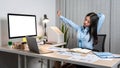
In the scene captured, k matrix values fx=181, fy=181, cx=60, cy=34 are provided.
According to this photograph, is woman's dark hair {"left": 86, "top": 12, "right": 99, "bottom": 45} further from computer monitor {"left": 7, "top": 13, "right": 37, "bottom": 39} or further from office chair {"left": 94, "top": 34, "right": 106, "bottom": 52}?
computer monitor {"left": 7, "top": 13, "right": 37, "bottom": 39}

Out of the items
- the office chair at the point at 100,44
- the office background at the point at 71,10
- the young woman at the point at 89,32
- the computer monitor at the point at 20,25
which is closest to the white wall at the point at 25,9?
the office background at the point at 71,10

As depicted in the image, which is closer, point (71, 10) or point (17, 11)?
point (17, 11)

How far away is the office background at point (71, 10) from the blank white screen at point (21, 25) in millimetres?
378

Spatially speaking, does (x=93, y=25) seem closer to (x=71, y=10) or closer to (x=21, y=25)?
(x=21, y=25)

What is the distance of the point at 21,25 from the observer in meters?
2.86

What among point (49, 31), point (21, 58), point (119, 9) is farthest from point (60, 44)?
point (119, 9)

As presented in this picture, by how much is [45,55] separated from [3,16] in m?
1.26

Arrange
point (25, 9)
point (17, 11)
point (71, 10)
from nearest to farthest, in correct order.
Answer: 1. point (17, 11)
2. point (25, 9)
3. point (71, 10)

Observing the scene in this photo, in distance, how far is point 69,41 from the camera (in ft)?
13.5

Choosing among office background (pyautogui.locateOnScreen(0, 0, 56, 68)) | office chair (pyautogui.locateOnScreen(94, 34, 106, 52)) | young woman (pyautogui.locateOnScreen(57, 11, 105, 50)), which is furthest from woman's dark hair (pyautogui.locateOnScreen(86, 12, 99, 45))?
office background (pyautogui.locateOnScreen(0, 0, 56, 68))

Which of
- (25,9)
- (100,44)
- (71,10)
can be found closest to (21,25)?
→ (25,9)

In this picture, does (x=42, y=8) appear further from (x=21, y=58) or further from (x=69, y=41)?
(x=21, y=58)

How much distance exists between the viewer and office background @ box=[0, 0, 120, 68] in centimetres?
310

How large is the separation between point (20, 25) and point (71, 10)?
1532 mm
